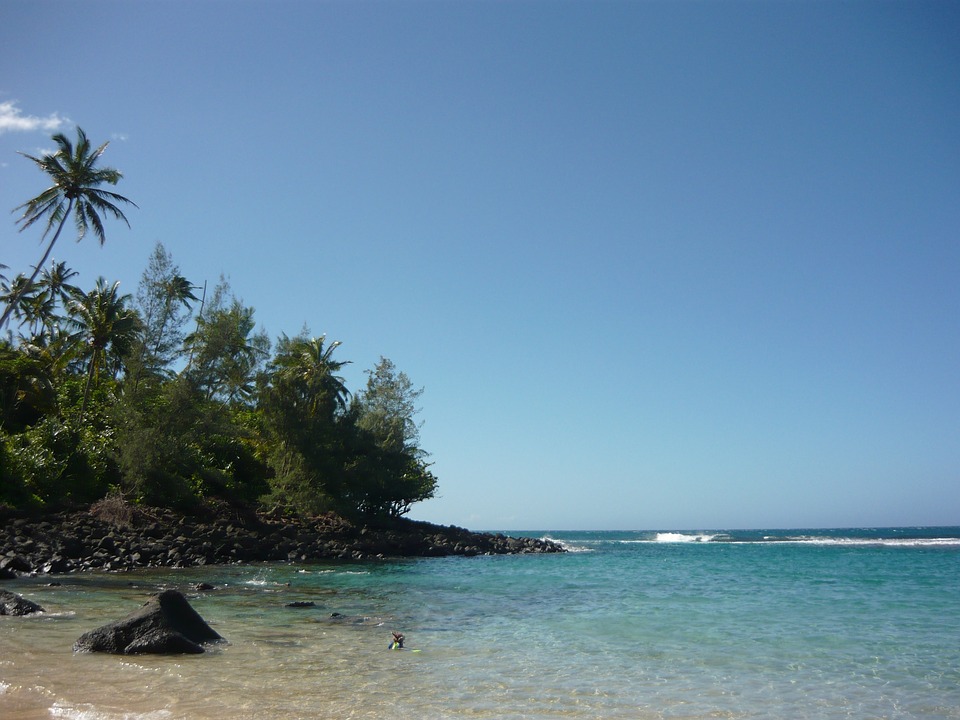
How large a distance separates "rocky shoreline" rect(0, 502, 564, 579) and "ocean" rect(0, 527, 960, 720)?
10.2 feet

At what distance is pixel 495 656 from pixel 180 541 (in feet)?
74.3

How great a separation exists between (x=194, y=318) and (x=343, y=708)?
136 feet

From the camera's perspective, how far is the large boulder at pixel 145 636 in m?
10.6

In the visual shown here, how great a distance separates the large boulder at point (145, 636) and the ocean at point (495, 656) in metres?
0.30

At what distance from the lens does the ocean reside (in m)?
8.63

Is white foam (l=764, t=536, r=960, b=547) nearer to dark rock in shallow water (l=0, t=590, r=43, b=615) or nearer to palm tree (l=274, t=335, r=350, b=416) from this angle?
palm tree (l=274, t=335, r=350, b=416)

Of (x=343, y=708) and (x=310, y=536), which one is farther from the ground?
(x=310, y=536)

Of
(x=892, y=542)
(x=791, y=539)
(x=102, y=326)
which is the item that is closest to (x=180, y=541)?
(x=102, y=326)

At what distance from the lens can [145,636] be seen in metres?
10.7

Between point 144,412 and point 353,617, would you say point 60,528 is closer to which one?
point 144,412

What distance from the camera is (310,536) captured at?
3791 cm

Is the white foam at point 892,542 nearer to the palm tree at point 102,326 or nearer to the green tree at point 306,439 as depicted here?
the green tree at point 306,439

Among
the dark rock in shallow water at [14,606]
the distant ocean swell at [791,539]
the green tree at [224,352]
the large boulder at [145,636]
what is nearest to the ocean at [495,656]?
the large boulder at [145,636]

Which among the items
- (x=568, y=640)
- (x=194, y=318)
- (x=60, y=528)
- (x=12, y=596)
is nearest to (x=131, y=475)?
(x=60, y=528)
